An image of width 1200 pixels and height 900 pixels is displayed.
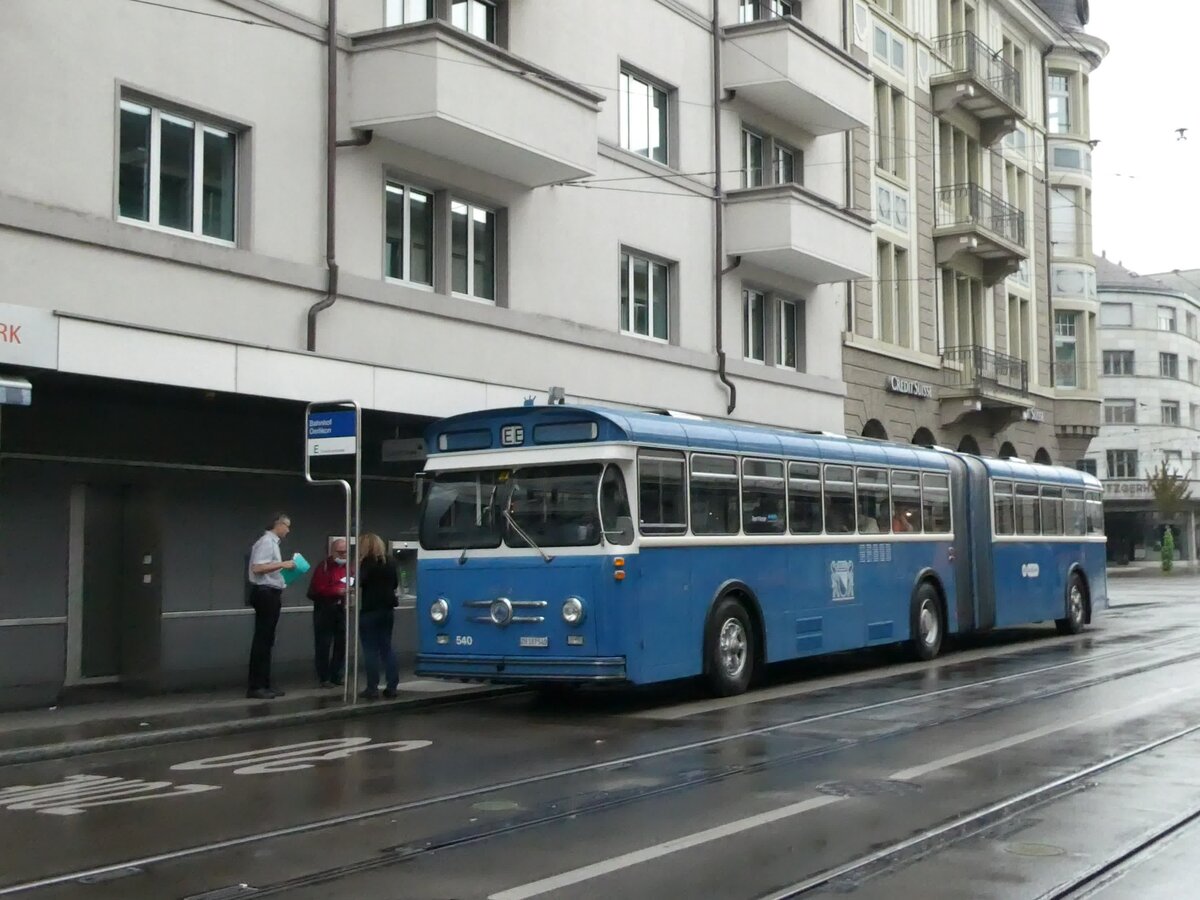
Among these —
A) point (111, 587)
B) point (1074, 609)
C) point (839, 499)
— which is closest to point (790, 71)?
point (839, 499)

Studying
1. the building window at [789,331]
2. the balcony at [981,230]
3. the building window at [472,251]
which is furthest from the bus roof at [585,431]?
the balcony at [981,230]

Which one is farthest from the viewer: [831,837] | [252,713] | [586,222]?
[586,222]

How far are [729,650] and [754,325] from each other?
38.5 ft

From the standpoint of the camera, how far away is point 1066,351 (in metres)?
44.1

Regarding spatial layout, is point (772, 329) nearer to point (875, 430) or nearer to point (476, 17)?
point (875, 430)

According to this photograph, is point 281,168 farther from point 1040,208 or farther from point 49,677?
point 1040,208

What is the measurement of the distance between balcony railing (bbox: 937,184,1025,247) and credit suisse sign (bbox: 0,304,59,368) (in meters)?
25.9

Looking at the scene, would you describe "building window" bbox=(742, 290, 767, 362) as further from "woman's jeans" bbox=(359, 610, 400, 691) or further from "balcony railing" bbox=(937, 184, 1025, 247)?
"woman's jeans" bbox=(359, 610, 400, 691)

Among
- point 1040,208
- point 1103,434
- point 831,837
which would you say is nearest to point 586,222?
point 831,837

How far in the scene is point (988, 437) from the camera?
37.1 metres

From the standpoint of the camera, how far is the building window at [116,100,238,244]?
15227 mm

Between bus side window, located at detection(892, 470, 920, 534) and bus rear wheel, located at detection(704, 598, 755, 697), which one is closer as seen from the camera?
bus rear wheel, located at detection(704, 598, 755, 697)

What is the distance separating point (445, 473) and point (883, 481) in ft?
21.9

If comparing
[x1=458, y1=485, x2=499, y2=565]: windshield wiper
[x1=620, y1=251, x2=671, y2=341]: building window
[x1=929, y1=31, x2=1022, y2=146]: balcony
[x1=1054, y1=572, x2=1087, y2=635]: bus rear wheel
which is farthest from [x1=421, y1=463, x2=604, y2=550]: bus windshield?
[x1=929, y1=31, x2=1022, y2=146]: balcony
